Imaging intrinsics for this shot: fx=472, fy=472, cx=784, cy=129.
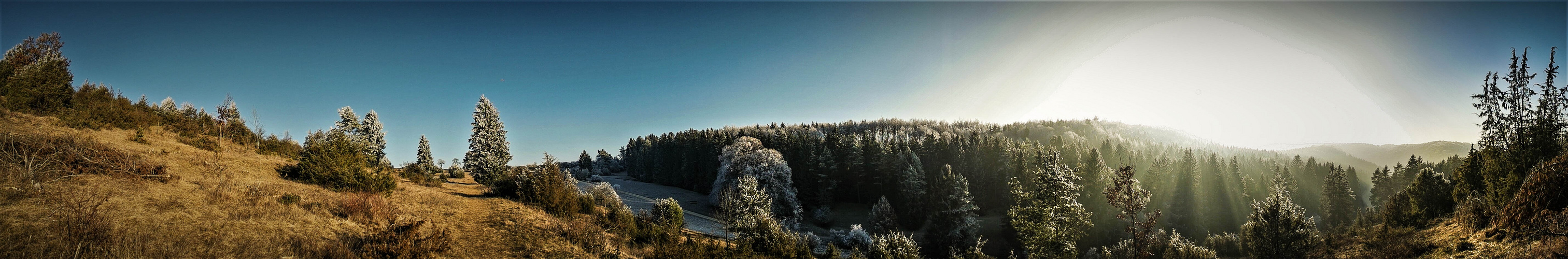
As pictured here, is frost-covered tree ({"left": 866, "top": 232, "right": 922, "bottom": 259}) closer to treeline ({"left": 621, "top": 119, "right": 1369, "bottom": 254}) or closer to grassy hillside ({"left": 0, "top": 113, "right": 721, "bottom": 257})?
grassy hillside ({"left": 0, "top": 113, "right": 721, "bottom": 257})

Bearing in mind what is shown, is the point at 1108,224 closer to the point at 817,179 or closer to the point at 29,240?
the point at 817,179

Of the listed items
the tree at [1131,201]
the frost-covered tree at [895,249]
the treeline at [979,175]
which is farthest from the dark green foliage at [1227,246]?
the frost-covered tree at [895,249]

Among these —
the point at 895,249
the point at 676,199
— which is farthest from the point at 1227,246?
the point at 676,199

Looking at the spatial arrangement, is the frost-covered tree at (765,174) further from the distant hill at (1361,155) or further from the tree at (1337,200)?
the distant hill at (1361,155)

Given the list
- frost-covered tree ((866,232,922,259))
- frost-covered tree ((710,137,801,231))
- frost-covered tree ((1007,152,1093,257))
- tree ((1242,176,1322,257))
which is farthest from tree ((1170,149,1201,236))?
frost-covered tree ((866,232,922,259))

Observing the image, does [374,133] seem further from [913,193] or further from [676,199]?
[913,193]

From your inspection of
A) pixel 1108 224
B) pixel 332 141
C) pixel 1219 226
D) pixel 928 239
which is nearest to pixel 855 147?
pixel 928 239
